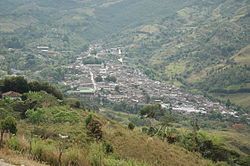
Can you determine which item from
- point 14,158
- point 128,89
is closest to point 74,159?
point 14,158

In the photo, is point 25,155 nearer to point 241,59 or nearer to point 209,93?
point 209,93

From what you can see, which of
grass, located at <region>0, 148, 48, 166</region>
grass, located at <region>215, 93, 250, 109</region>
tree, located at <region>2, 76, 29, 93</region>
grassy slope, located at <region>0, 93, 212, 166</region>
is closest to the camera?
grass, located at <region>0, 148, 48, 166</region>

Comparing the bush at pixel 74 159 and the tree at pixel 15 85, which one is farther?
the tree at pixel 15 85

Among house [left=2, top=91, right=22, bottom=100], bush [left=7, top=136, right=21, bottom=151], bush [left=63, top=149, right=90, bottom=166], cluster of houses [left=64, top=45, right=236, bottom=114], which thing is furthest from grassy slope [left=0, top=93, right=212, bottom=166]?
cluster of houses [left=64, top=45, right=236, bottom=114]

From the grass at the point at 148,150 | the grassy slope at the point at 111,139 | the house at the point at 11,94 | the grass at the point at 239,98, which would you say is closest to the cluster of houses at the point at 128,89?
the grass at the point at 239,98

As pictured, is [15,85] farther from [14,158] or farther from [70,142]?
[14,158]

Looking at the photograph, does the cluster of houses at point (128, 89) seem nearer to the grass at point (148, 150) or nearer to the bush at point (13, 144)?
the grass at point (148, 150)

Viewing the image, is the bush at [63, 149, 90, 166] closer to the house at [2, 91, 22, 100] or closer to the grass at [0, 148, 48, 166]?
the grass at [0, 148, 48, 166]

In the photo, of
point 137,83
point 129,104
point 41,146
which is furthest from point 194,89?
point 41,146
